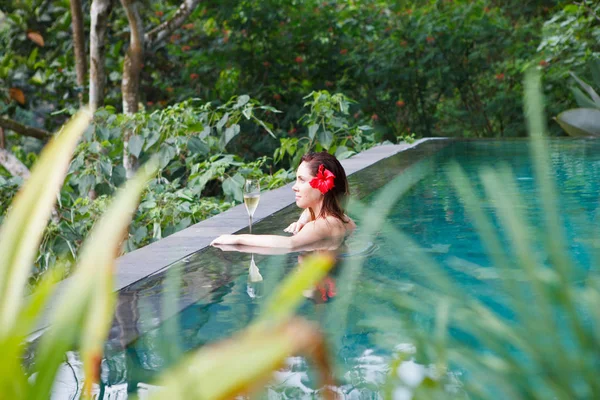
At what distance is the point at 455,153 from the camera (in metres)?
9.29

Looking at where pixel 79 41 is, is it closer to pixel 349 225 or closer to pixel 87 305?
pixel 349 225

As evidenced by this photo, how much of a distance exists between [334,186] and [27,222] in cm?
Result: 412

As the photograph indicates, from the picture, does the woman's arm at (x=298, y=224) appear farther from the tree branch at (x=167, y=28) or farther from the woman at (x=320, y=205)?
Answer: the tree branch at (x=167, y=28)

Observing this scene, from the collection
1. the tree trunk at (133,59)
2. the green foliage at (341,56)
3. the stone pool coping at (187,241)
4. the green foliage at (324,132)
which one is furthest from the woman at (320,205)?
the green foliage at (341,56)

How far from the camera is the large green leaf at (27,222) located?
669 millimetres

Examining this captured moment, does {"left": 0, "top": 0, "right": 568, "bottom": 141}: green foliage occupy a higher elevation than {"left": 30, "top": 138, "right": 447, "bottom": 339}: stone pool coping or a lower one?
higher

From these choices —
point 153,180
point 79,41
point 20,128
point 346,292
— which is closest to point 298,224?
point 153,180

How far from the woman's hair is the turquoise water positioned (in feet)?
1.16

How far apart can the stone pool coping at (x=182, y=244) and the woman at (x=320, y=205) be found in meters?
0.37

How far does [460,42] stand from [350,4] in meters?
2.05

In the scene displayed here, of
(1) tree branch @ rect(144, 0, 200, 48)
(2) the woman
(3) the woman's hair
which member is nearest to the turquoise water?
(2) the woman

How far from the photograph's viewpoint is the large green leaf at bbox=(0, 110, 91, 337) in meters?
0.67

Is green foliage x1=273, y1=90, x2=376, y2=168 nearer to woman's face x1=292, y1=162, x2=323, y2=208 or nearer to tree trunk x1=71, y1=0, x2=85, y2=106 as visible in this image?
woman's face x1=292, y1=162, x2=323, y2=208

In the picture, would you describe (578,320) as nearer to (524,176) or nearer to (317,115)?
(524,176)
